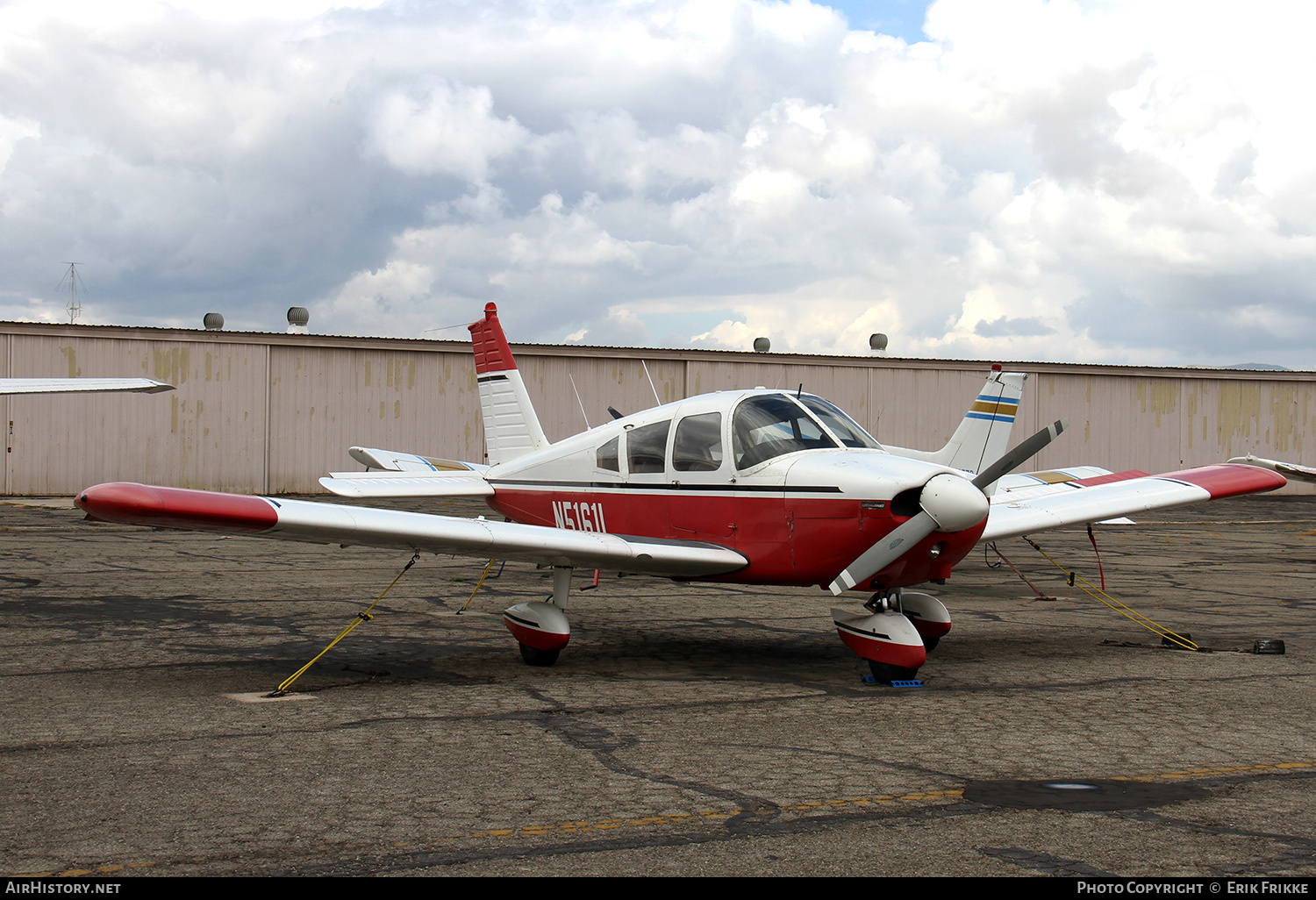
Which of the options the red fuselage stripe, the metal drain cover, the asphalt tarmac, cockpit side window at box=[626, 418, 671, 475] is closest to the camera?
the asphalt tarmac

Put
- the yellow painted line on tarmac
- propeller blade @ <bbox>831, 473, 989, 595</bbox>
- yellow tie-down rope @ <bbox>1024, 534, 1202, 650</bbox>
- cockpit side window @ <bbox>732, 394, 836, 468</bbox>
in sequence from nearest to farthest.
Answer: the yellow painted line on tarmac, propeller blade @ <bbox>831, 473, 989, 595</bbox>, cockpit side window @ <bbox>732, 394, 836, 468</bbox>, yellow tie-down rope @ <bbox>1024, 534, 1202, 650</bbox>

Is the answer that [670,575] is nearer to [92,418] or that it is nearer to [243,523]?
[243,523]

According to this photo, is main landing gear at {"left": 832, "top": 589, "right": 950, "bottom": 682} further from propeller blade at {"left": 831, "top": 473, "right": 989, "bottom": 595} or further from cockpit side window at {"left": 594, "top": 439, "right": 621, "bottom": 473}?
cockpit side window at {"left": 594, "top": 439, "right": 621, "bottom": 473}

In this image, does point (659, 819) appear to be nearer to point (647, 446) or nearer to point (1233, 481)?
point (647, 446)

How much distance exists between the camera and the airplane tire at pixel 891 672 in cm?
719

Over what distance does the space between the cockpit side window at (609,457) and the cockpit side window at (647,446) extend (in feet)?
0.54

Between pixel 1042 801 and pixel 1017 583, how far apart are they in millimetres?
9492

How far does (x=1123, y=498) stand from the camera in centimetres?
982

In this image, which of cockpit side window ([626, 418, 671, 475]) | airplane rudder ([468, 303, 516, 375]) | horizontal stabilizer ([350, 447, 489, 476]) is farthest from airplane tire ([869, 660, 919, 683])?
airplane rudder ([468, 303, 516, 375])

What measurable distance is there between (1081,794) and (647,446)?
4.75 metres

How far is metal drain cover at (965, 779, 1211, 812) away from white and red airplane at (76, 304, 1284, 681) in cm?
222

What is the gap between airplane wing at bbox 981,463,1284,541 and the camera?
920 cm

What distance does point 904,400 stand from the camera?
32.8 meters
